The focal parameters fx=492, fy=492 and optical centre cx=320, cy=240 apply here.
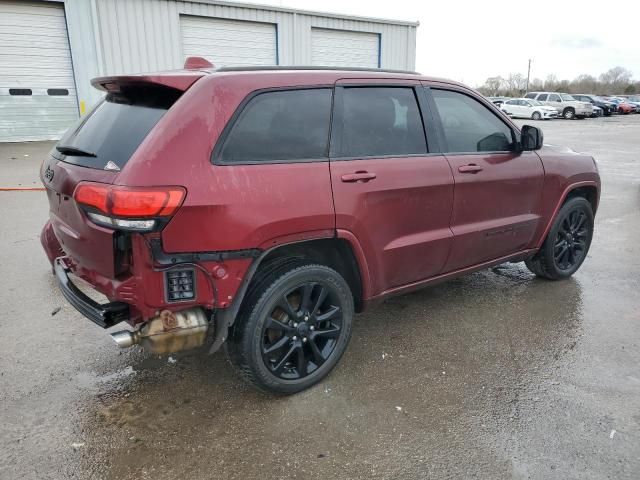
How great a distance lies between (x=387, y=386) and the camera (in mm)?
2994

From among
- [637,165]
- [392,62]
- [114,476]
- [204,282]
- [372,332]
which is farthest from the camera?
[392,62]

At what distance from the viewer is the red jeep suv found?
2.36 m

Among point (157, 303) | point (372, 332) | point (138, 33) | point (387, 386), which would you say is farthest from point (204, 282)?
point (138, 33)

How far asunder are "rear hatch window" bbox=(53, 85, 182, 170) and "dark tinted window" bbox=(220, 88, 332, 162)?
0.38 metres

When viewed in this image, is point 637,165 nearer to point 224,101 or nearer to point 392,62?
point 392,62

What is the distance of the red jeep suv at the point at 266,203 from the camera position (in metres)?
2.36

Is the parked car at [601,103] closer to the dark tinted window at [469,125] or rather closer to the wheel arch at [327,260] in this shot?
the dark tinted window at [469,125]

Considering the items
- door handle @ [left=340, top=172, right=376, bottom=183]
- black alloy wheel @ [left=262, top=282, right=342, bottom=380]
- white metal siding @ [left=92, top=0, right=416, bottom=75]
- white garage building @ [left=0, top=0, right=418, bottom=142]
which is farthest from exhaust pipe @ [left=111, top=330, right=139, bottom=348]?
white metal siding @ [left=92, top=0, right=416, bottom=75]

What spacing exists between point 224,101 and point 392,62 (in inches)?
728

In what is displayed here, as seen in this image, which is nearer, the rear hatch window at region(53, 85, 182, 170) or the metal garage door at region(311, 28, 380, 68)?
the rear hatch window at region(53, 85, 182, 170)

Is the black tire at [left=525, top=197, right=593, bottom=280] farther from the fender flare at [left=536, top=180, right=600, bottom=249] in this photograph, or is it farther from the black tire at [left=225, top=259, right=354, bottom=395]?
the black tire at [left=225, top=259, right=354, bottom=395]

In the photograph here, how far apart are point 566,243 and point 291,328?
9.96 ft

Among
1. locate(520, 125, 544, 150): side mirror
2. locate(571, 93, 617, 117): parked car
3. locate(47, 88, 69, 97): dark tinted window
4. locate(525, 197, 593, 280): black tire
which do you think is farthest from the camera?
locate(571, 93, 617, 117): parked car

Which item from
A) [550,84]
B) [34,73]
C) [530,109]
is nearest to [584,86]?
[550,84]
